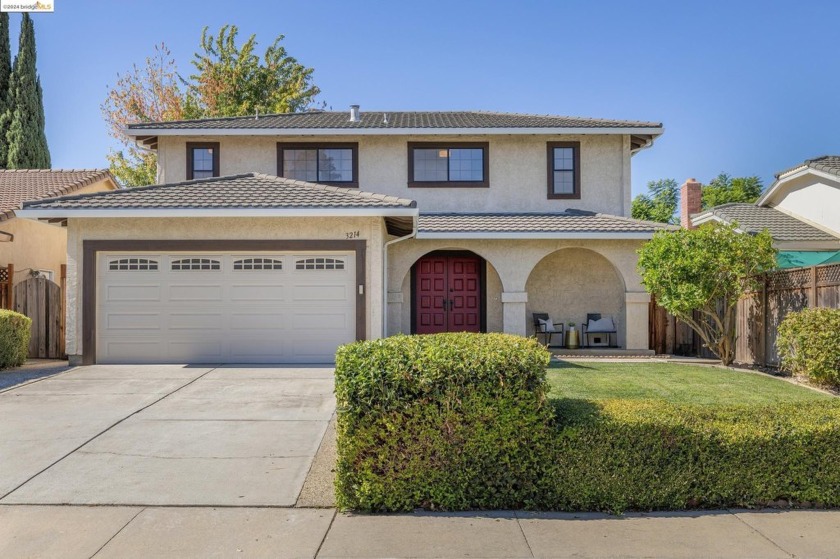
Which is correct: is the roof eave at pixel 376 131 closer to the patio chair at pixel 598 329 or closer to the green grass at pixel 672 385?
the patio chair at pixel 598 329

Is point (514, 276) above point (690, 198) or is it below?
below

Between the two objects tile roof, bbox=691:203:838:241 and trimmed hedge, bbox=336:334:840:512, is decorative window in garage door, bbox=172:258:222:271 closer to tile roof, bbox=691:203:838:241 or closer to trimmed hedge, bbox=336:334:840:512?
trimmed hedge, bbox=336:334:840:512

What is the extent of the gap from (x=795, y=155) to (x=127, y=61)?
36.6m

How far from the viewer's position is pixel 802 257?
1670cm

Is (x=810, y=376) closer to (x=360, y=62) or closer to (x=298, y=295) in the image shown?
(x=298, y=295)

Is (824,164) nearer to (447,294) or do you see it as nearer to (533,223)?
(533,223)

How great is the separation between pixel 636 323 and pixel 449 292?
4.87 metres

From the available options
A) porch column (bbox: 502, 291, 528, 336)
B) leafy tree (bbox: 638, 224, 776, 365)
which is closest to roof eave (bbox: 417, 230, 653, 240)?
porch column (bbox: 502, 291, 528, 336)

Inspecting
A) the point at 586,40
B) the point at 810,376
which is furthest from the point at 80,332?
the point at 586,40

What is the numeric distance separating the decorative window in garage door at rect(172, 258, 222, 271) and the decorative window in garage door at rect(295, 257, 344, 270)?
5.49 feet

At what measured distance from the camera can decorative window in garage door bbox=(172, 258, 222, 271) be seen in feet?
43.0

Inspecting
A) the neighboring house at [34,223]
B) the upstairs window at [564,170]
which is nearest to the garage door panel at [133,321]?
the neighboring house at [34,223]

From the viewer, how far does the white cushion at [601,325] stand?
16875 millimetres

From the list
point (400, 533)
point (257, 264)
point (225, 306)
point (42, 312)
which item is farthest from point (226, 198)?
point (400, 533)
